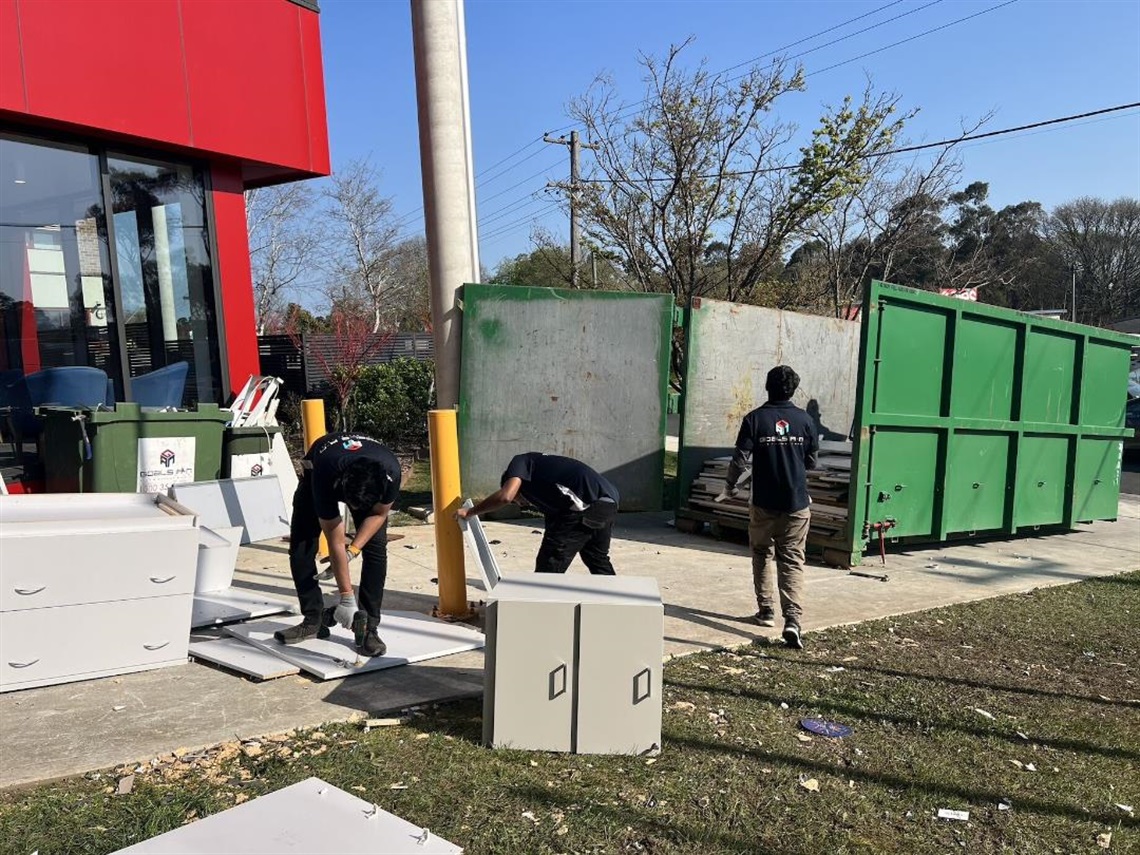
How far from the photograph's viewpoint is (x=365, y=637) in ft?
15.1

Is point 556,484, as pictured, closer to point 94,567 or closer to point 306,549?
point 306,549

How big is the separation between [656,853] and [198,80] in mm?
8122

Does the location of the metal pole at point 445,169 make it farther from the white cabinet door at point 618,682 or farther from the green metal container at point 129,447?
the white cabinet door at point 618,682

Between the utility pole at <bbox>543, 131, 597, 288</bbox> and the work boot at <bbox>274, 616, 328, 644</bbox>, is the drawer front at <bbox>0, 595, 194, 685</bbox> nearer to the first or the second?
the work boot at <bbox>274, 616, 328, 644</bbox>

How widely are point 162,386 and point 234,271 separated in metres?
1.46

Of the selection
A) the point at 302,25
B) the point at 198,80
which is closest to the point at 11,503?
the point at 198,80

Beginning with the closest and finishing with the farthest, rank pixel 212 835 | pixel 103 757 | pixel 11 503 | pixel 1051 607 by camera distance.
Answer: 1. pixel 212 835
2. pixel 103 757
3. pixel 11 503
4. pixel 1051 607

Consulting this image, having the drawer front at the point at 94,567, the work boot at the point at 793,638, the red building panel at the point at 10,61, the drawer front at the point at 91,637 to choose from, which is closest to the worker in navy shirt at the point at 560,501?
the work boot at the point at 793,638

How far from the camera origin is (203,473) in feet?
25.5

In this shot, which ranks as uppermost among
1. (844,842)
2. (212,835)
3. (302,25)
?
(302,25)

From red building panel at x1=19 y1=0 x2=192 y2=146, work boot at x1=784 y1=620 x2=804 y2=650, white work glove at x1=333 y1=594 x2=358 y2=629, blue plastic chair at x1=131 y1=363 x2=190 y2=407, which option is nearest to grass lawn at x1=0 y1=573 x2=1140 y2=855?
work boot at x1=784 y1=620 x2=804 y2=650

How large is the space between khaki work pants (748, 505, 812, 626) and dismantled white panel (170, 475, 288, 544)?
160 inches

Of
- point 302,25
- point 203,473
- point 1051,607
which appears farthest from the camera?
point 302,25

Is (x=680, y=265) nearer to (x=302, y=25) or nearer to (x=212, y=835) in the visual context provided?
(x=302, y=25)
